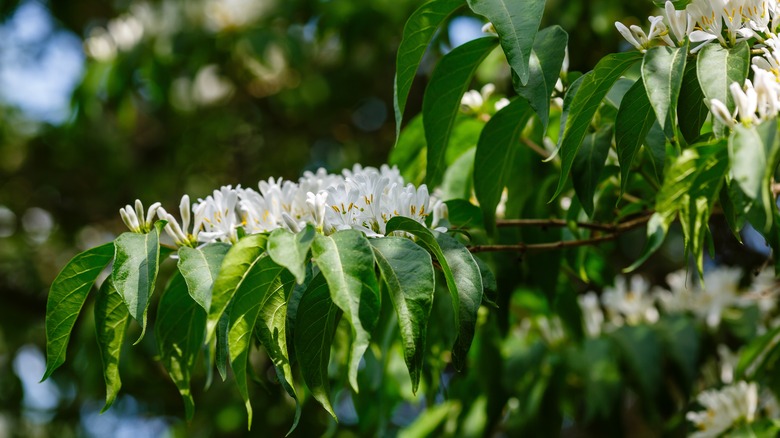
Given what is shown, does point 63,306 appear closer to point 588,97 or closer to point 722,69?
point 588,97

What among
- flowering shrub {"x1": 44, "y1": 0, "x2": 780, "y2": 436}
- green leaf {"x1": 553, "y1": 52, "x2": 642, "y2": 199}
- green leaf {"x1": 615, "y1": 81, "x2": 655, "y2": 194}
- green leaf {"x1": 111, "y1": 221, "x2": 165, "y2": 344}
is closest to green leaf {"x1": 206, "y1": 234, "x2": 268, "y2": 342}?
flowering shrub {"x1": 44, "y1": 0, "x2": 780, "y2": 436}

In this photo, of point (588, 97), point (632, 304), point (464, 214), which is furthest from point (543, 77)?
point (632, 304)

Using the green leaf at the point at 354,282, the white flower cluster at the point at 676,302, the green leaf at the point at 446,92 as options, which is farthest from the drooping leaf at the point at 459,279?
the white flower cluster at the point at 676,302

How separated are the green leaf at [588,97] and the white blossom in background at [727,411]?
1.01 meters

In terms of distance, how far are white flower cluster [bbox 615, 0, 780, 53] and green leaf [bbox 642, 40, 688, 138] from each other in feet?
0.14

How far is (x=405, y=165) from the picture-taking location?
1.94m

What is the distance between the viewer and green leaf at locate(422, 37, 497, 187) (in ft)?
4.61

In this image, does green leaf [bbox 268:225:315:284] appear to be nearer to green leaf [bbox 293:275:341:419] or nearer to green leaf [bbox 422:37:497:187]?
green leaf [bbox 293:275:341:419]

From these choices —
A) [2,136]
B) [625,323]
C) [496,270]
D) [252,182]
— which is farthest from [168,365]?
[2,136]

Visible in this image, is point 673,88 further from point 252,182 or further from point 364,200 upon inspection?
point 252,182

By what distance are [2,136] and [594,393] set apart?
13.5 feet

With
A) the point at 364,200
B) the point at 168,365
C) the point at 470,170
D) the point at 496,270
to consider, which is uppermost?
the point at 364,200

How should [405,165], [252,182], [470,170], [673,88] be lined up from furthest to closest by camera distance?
[252,182], [405,165], [470,170], [673,88]

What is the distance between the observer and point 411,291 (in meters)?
1.08
